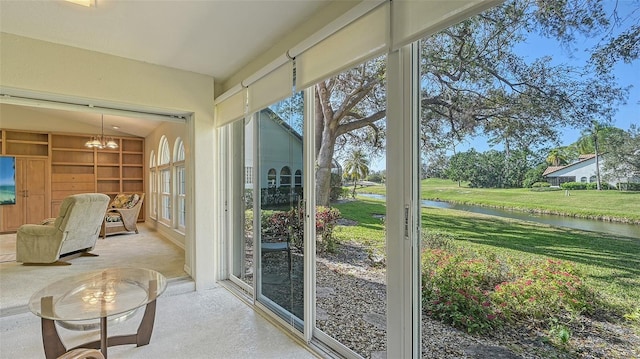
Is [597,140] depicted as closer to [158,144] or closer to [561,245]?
[561,245]

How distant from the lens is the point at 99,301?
1.92 m

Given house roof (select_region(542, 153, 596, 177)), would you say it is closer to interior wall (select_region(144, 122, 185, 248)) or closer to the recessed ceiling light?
the recessed ceiling light

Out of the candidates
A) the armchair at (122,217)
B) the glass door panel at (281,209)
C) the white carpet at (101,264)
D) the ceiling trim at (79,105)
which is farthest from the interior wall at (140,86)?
the armchair at (122,217)

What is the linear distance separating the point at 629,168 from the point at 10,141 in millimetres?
9612

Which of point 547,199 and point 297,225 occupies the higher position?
point 547,199

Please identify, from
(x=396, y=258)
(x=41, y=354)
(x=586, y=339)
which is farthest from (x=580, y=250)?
(x=41, y=354)

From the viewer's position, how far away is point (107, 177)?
7680 millimetres

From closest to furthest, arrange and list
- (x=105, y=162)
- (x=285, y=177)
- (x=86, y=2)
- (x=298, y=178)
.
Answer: (x=86, y=2) → (x=298, y=178) → (x=285, y=177) → (x=105, y=162)

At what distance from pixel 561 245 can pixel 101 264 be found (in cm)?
513

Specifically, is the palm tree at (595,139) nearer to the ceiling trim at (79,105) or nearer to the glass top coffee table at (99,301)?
the glass top coffee table at (99,301)

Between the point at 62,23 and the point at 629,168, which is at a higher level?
the point at 62,23

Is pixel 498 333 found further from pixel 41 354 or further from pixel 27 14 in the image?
pixel 27 14

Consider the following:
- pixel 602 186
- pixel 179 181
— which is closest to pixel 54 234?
pixel 179 181

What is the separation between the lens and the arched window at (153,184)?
7021 mm
